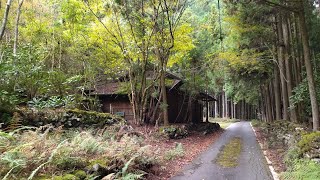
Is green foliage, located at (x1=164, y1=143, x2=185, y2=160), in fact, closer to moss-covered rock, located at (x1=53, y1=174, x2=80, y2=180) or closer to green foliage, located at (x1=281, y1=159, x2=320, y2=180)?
green foliage, located at (x1=281, y1=159, x2=320, y2=180)

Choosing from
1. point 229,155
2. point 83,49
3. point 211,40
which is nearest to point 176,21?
point 83,49

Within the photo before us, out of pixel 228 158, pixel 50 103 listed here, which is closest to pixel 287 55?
pixel 228 158

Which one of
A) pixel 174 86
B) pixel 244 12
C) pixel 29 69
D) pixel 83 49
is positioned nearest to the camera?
pixel 29 69

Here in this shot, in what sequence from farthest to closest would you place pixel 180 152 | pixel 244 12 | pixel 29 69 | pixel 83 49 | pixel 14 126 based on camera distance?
pixel 83 49, pixel 244 12, pixel 180 152, pixel 29 69, pixel 14 126

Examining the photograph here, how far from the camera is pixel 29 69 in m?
9.78

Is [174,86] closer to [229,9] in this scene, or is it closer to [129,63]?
[129,63]

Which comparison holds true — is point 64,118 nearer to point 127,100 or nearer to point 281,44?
point 127,100

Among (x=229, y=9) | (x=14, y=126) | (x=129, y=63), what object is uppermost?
(x=229, y=9)

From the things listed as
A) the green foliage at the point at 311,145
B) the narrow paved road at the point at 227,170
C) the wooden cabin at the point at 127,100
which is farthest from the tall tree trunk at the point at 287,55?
the wooden cabin at the point at 127,100

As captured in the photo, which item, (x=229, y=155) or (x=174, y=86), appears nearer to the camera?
(x=229, y=155)

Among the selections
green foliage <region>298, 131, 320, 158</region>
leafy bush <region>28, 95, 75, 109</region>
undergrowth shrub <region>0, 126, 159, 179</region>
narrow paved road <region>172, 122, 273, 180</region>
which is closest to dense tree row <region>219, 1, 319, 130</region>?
narrow paved road <region>172, 122, 273, 180</region>

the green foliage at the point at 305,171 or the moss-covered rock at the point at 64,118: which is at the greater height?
the moss-covered rock at the point at 64,118

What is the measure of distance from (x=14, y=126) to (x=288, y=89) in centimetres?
1280

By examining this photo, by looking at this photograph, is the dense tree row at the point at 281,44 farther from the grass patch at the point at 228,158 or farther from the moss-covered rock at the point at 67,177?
the moss-covered rock at the point at 67,177
